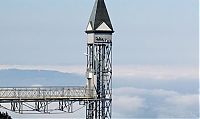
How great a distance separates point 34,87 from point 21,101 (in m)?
2.01

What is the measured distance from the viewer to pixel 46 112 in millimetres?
199250

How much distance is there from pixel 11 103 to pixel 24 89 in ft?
5.68

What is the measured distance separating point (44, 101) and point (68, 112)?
7.90 feet

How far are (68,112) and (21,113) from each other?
167 inches

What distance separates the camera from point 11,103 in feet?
653

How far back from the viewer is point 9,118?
198m

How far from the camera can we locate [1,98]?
650ft

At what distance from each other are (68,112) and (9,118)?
552 cm

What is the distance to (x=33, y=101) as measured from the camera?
199250mm

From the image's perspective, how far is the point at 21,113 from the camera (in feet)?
654

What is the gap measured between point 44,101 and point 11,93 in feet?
9.95

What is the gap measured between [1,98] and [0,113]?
4.64ft

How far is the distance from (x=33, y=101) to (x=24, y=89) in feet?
4.48

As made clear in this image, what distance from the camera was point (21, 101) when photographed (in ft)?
652
